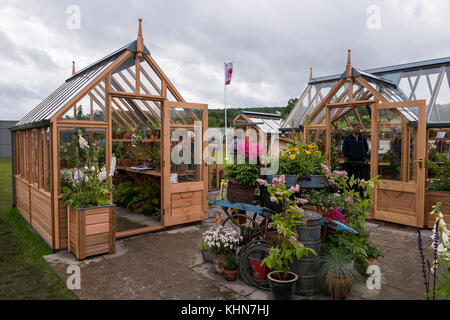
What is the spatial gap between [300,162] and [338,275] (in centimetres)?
134

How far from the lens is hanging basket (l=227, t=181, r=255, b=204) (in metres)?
4.37

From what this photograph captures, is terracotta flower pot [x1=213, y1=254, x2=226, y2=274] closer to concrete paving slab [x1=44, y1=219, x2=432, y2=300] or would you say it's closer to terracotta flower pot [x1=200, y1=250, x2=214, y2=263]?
concrete paving slab [x1=44, y1=219, x2=432, y2=300]

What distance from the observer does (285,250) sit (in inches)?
140

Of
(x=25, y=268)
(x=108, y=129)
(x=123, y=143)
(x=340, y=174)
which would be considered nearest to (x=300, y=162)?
(x=340, y=174)

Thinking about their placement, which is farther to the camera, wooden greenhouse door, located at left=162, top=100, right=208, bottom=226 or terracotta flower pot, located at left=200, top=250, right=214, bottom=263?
wooden greenhouse door, located at left=162, top=100, right=208, bottom=226

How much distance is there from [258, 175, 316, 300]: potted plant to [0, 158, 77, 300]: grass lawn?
222cm

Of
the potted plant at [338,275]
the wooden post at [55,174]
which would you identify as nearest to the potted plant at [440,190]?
the potted plant at [338,275]

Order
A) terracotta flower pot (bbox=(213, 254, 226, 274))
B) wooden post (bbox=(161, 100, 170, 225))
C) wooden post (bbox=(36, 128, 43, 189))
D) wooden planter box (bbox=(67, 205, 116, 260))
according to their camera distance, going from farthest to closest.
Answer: wooden post (bbox=(161, 100, 170, 225)), wooden post (bbox=(36, 128, 43, 189)), wooden planter box (bbox=(67, 205, 116, 260)), terracotta flower pot (bbox=(213, 254, 226, 274))

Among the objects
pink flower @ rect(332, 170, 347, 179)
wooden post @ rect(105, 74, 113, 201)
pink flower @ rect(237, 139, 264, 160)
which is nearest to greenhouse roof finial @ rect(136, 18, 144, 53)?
wooden post @ rect(105, 74, 113, 201)

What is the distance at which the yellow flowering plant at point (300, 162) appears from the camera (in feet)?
13.6

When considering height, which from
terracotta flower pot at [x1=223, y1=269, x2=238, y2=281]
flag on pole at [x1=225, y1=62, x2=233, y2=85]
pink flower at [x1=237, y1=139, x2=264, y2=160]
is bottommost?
terracotta flower pot at [x1=223, y1=269, x2=238, y2=281]

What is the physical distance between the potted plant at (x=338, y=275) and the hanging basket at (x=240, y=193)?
1154 mm

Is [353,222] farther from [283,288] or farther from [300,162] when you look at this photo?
[283,288]
